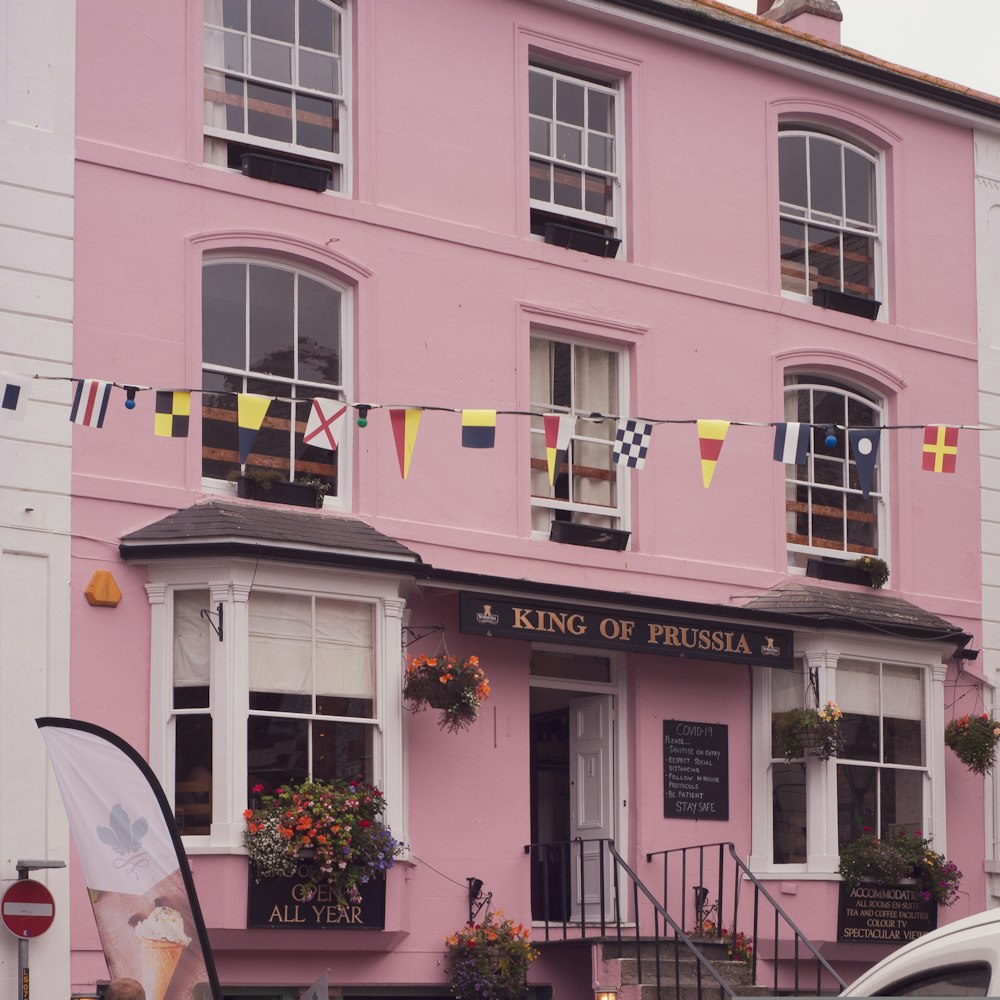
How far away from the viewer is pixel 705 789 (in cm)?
1645

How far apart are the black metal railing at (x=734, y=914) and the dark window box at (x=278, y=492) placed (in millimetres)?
4251

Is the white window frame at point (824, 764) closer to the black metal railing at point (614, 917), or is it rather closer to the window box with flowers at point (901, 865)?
the window box with flowers at point (901, 865)

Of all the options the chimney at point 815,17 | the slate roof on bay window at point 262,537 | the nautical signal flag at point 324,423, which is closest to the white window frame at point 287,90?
the nautical signal flag at point 324,423

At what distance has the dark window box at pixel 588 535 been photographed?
52.7 ft

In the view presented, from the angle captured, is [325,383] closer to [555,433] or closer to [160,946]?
[555,433]

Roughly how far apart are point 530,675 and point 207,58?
580 cm

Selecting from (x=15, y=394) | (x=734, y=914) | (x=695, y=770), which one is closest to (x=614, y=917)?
(x=734, y=914)

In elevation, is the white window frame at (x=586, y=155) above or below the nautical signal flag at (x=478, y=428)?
above

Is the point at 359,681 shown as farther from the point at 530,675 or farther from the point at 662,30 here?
the point at 662,30

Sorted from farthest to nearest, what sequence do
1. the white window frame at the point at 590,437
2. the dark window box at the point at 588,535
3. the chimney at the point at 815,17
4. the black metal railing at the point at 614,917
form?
the chimney at the point at 815,17, the white window frame at the point at 590,437, the dark window box at the point at 588,535, the black metal railing at the point at 614,917

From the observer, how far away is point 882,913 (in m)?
16.6

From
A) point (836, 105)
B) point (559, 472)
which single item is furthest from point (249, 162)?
point (836, 105)

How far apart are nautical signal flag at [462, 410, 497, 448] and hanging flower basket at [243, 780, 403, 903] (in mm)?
2816

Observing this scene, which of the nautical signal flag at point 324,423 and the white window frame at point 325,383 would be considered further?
the white window frame at point 325,383
